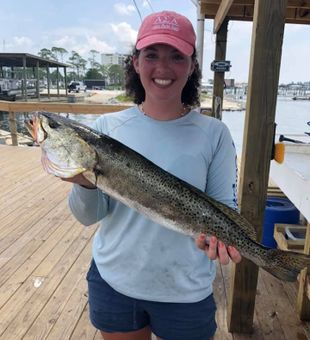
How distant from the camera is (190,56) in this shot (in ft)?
4.31

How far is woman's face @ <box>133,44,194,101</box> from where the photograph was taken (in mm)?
1252

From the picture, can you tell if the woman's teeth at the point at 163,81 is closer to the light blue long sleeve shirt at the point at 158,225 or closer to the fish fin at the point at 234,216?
the light blue long sleeve shirt at the point at 158,225

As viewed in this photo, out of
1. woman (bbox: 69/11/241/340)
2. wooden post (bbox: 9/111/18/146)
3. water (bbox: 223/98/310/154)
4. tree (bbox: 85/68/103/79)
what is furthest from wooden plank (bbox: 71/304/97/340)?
tree (bbox: 85/68/103/79)

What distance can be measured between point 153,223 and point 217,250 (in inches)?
9.6

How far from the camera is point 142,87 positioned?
1561mm

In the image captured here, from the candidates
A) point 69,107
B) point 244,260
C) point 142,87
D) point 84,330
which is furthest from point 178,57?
point 69,107

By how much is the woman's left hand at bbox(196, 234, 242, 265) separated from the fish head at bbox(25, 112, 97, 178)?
433mm

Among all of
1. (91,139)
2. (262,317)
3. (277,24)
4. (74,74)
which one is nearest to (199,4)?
(277,24)

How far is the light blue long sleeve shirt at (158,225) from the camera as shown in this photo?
127 centimetres

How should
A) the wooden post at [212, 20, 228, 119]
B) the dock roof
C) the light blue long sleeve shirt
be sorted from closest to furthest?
the light blue long sleeve shirt < the dock roof < the wooden post at [212, 20, 228, 119]

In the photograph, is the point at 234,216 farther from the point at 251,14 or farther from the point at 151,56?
the point at 251,14

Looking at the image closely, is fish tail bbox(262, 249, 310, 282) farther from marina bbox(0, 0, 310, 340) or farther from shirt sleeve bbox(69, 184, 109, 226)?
marina bbox(0, 0, 310, 340)

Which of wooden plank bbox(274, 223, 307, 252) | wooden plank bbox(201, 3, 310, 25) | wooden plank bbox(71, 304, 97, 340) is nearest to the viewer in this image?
wooden plank bbox(71, 304, 97, 340)

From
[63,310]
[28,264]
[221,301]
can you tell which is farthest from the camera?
[28,264]
